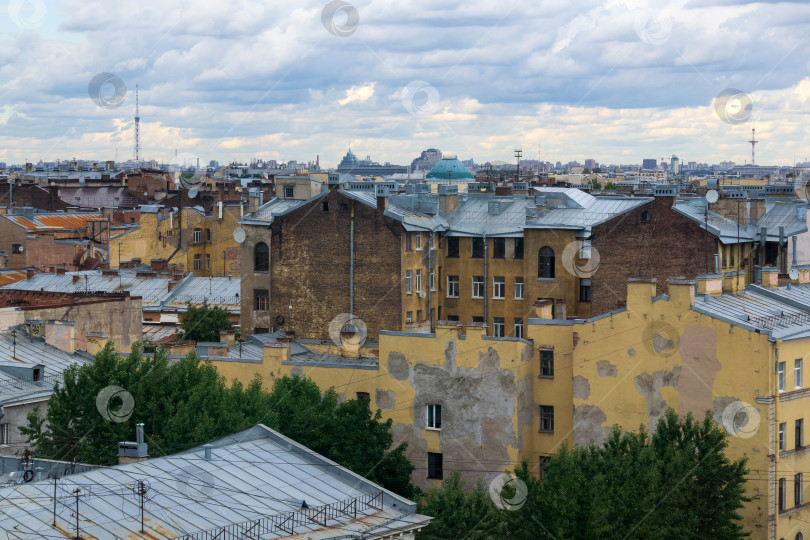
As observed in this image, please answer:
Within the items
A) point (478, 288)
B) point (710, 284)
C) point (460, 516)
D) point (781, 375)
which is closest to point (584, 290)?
point (478, 288)

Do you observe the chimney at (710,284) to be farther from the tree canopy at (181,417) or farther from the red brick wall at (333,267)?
the red brick wall at (333,267)

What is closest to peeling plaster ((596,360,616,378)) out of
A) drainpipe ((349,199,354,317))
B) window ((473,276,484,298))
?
drainpipe ((349,199,354,317))

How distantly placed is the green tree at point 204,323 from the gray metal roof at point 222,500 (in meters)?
29.5

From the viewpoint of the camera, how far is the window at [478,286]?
185ft

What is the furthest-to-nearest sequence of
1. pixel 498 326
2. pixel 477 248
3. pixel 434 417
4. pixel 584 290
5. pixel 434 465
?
pixel 477 248 → pixel 498 326 → pixel 584 290 → pixel 434 465 → pixel 434 417

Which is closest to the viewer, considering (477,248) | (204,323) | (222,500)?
(222,500)

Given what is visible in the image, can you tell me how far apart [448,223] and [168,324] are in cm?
1382

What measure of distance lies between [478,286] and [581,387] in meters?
19.4

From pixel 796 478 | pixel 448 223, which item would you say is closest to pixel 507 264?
pixel 448 223

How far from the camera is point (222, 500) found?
24406 mm

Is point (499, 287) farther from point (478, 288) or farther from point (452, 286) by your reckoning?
point (452, 286)

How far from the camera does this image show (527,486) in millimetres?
29250

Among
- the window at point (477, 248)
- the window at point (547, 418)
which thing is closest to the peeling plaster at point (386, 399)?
the window at point (547, 418)

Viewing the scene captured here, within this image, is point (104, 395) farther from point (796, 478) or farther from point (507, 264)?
point (507, 264)
